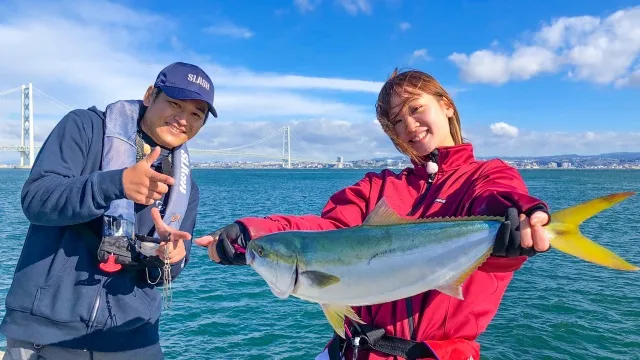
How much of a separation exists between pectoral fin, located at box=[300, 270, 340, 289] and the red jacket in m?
0.54

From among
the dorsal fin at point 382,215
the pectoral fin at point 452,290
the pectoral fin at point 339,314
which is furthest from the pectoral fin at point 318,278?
the pectoral fin at point 452,290

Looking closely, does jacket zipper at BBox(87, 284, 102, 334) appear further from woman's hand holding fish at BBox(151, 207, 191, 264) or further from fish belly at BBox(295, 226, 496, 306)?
fish belly at BBox(295, 226, 496, 306)

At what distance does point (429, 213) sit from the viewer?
12.1 feet

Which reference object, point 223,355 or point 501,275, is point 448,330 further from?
point 223,355

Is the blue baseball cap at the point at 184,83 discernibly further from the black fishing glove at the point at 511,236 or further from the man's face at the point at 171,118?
the black fishing glove at the point at 511,236

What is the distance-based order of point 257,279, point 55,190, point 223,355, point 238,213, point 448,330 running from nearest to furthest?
point 448,330 → point 55,190 → point 223,355 → point 257,279 → point 238,213

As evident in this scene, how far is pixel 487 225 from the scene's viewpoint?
309 centimetres

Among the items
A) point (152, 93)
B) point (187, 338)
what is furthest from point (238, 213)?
point (152, 93)

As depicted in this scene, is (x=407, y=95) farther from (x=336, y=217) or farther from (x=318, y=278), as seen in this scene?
(x=318, y=278)

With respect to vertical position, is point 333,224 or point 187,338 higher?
point 333,224

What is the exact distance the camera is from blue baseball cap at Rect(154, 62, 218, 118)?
14.5ft

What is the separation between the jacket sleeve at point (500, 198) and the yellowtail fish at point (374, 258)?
0.12 metres

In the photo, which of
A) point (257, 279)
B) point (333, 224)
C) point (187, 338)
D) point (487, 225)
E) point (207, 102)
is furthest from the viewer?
point (257, 279)

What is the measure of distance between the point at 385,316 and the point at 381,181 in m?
1.21
